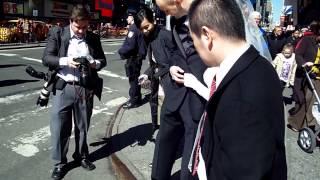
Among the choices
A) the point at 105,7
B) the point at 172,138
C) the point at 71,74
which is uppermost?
the point at 105,7

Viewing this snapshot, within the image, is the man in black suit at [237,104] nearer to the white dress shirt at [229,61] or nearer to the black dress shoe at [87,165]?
the white dress shirt at [229,61]

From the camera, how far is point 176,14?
10.6ft

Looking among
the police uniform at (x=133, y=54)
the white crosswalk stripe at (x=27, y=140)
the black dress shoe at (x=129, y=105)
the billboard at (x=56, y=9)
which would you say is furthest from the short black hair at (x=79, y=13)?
the billboard at (x=56, y=9)

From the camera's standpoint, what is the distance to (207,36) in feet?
5.47

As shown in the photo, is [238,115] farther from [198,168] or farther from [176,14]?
[176,14]

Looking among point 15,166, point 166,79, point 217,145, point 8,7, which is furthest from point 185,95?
point 8,7

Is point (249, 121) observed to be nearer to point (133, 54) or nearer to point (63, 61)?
point (63, 61)

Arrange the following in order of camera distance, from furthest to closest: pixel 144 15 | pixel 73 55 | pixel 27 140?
pixel 27 140 < pixel 144 15 < pixel 73 55

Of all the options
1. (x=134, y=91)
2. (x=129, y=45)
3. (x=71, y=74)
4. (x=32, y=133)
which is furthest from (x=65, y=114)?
(x=134, y=91)

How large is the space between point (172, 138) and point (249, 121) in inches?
89.0

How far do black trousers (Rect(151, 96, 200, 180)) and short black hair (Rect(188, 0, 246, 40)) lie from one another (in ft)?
5.30

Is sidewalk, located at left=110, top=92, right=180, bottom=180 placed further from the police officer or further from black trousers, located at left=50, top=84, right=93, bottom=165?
black trousers, located at left=50, top=84, right=93, bottom=165

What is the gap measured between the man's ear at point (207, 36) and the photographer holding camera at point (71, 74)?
275 centimetres

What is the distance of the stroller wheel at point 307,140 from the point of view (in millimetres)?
5617
